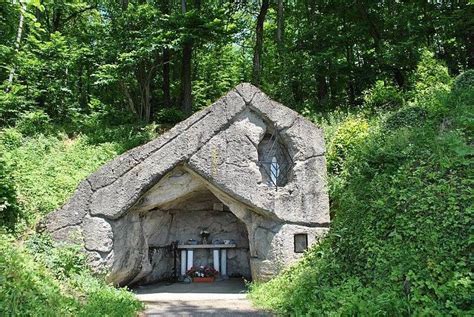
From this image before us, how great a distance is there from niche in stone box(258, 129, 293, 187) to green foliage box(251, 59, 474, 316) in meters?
1.13

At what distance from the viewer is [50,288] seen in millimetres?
6266

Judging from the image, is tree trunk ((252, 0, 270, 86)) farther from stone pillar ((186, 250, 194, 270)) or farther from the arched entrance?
stone pillar ((186, 250, 194, 270))

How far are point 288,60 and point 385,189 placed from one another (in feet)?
30.1

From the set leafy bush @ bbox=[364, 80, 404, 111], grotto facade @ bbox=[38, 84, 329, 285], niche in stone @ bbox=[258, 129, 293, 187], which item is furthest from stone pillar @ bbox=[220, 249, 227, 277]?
leafy bush @ bbox=[364, 80, 404, 111]

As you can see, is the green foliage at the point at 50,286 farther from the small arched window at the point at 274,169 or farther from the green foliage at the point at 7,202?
the small arched window at the point at 274,169

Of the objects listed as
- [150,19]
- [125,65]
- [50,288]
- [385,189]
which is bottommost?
[50,288]

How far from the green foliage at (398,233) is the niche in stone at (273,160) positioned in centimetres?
113

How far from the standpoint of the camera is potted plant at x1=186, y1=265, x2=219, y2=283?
1114 cm

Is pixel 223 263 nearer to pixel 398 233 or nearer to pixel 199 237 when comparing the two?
pixel 199 237

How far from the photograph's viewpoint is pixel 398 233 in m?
5.98

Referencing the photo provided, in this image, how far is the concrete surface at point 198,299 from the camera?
6.97m

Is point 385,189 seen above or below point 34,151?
below

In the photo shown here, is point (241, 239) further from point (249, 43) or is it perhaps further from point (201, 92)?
point (249, 43)

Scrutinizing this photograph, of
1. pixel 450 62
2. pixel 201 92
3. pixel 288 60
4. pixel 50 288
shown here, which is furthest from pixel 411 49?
pixel 50 288
